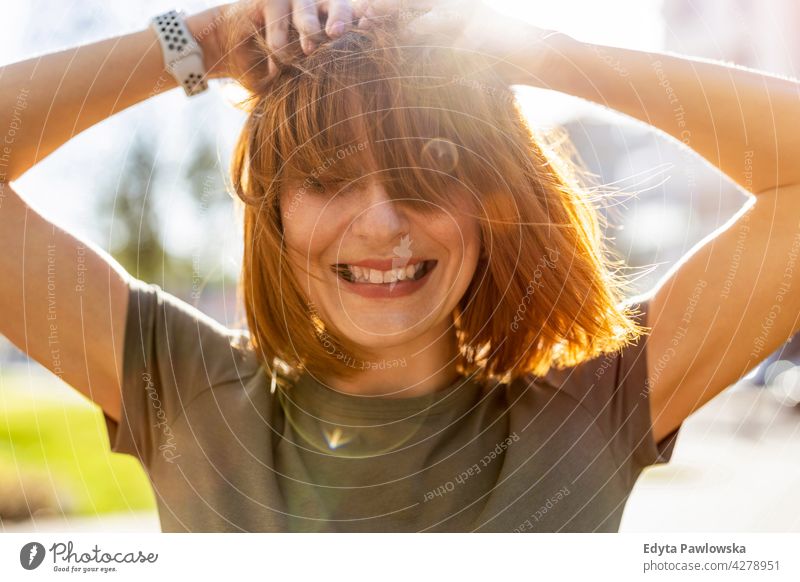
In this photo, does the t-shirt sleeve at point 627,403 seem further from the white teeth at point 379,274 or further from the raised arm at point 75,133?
the raised arm at point 75,133

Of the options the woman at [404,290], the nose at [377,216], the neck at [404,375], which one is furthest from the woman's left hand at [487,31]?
the neck at [404,375]

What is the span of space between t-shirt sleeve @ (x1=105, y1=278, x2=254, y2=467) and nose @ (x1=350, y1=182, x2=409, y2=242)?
0.15 meters

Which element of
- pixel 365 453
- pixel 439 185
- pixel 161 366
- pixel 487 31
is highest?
pixel 487 31

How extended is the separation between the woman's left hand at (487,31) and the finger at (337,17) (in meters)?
0.03

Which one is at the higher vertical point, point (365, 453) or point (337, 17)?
point (337, 17)

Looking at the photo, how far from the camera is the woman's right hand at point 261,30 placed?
1.84 feet

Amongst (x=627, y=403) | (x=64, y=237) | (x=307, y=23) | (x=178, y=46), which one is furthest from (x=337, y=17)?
(x=627, y=403)

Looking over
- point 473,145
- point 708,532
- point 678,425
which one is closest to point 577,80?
point 473,145

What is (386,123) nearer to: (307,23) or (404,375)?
(307,23)

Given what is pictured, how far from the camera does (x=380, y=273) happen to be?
0.62 metres

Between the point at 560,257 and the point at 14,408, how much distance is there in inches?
36.6

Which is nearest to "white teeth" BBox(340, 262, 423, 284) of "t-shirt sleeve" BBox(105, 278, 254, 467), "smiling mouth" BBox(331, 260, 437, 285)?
"smiling mouth" BBox(331, 260, 437, 285)

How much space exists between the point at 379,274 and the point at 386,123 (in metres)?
0.12

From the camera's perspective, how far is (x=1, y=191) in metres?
0.57
